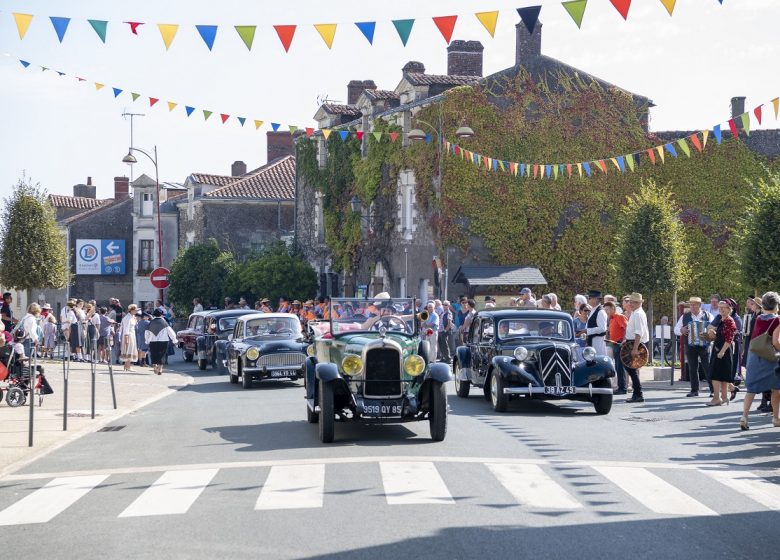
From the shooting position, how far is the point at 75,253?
72938 mm

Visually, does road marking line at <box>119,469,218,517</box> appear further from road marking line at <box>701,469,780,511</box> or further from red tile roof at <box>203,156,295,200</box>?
red tile roof at <box>203,156,295,200</box>

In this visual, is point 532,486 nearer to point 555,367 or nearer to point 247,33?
point 555,367

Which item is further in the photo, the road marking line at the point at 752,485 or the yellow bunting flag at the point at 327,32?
the yellow bunting flag at the point at 327,32

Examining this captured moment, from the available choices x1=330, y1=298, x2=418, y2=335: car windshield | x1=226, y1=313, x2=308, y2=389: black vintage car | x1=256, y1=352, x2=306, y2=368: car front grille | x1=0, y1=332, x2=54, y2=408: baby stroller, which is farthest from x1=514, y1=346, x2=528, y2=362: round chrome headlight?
x1=0, y1=332, x2=54, y2=408: baby stroller

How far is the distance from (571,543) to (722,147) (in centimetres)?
3608

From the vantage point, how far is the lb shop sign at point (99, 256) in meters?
73.1

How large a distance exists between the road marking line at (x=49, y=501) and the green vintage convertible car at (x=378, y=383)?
10.8ft

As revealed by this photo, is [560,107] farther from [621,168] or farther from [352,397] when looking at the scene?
[352,397]

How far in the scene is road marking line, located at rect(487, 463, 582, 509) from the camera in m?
9.13

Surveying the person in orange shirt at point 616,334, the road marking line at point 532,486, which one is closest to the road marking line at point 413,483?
the road marking line at point 532,486

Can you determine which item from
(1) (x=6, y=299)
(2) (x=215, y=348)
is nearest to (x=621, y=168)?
(2) (x=215, y=348)

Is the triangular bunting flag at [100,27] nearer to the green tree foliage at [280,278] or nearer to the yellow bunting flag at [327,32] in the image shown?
the yellow bunting flag at [327,32]

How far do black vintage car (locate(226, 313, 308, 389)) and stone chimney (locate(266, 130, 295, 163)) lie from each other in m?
45.7

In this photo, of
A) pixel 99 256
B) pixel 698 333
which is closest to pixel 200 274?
pixel 99 256
